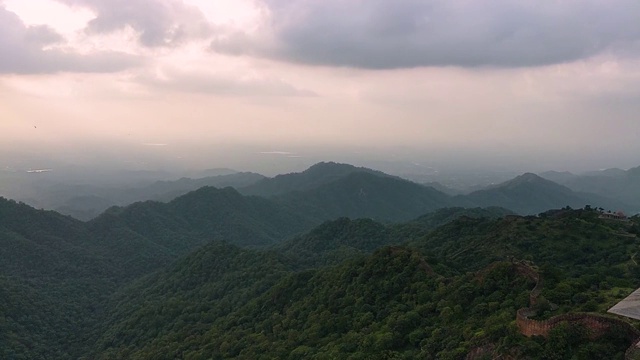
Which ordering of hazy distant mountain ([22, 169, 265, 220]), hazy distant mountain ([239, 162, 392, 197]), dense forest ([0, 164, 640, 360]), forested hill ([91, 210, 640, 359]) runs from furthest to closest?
hazy distant mountain ([239, 162, 392, 197])
hazy distant mountain ([22, 169, 265, 220])
dense forest ([0, 164, 640, 360])
forested hill ([91, 210, 640, 359])

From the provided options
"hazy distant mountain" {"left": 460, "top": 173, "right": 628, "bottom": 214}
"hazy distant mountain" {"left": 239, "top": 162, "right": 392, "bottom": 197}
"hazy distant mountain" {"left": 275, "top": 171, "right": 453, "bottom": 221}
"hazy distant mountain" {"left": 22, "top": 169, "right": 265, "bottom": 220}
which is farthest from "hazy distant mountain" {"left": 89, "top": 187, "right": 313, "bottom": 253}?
"hazy distant mountain" {"left": 460, "top": 173, "right": 628, "bottom": 214}

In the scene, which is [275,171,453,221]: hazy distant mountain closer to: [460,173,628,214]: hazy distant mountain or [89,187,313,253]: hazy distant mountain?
[89,187,313,253]: hazy distant mountain

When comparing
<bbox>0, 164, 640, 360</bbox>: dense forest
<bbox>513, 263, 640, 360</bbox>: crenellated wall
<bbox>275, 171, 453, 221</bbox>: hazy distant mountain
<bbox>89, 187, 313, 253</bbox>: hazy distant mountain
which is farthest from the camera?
<bbox>275, 171, 453, 221</bbox>: hazy distant mountain

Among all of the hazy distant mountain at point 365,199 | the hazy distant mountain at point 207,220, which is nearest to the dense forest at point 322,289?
the hazy distant mountain at point 207,220

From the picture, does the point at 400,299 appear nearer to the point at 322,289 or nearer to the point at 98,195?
the point at 322,289

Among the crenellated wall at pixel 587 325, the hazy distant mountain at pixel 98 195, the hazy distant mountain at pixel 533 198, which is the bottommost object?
the hazy distant mountain at pixel 533 198

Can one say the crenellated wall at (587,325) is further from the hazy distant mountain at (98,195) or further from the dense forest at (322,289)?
the hazy distant mountain at (98,195)

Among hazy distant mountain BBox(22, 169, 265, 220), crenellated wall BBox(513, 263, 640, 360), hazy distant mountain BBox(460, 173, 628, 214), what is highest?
crenellated wall BBox(513, 263, 640, 360)
